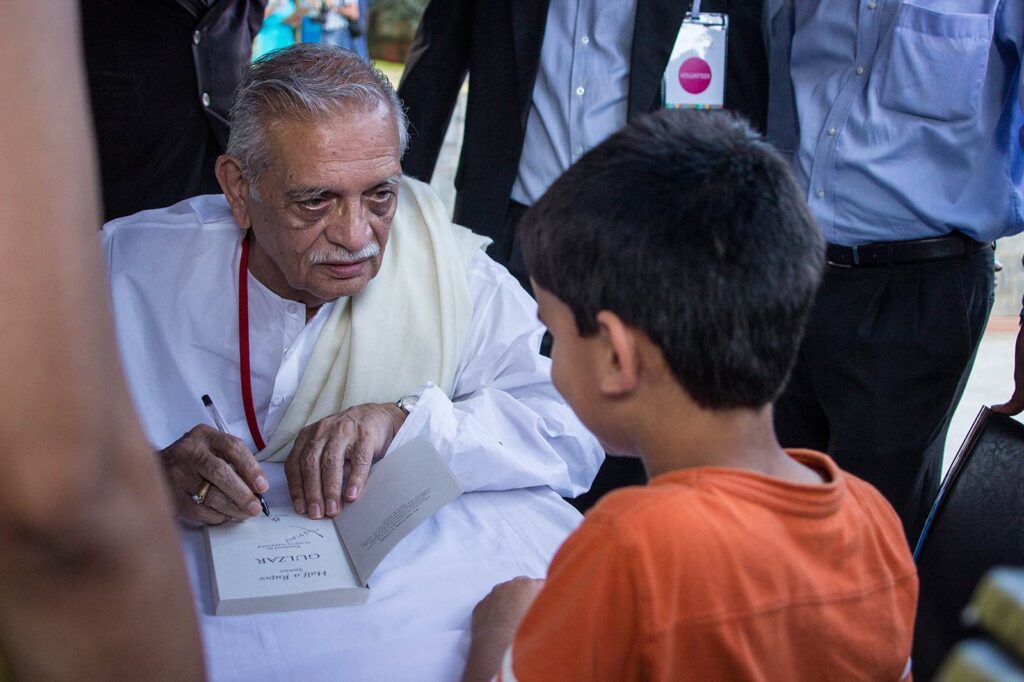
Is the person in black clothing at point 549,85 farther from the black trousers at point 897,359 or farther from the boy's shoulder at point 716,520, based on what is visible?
the boy's shoulder at point 716,520

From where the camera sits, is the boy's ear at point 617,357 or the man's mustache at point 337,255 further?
the man's mustache at point 337,255

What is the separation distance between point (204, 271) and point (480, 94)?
1446mm

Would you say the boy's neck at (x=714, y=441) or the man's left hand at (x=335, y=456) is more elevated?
the boy's neck at (x=714, y=441)

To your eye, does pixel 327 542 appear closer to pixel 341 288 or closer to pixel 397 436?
pixel 397 436

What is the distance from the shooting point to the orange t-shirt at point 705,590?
108 cm

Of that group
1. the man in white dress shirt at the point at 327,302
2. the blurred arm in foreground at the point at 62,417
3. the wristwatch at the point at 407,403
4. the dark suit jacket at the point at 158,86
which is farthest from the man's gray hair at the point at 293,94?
the blurred arm in foreground at the point at 62,417

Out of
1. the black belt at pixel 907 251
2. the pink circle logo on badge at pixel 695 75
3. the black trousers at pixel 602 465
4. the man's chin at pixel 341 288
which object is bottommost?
the black trousers at pixel 602 465

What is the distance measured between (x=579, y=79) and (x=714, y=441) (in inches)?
95.4

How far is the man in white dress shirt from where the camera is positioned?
225cm

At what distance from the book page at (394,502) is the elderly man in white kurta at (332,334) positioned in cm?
5

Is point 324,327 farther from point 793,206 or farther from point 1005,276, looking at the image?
point 1005,276

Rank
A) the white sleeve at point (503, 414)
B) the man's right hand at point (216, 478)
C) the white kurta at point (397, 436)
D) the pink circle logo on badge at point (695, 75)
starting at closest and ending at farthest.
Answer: the white kurta at point (397, 436) < the man's right hand at point (216, 478) < the white sleeve at point (503, 414) < the pink circle logo on badge at point (695, 75)

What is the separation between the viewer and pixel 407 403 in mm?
2188

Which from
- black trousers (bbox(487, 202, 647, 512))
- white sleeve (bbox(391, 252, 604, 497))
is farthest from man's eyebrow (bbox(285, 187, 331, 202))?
black trousers (bbox(487, 202, 647, 512))
